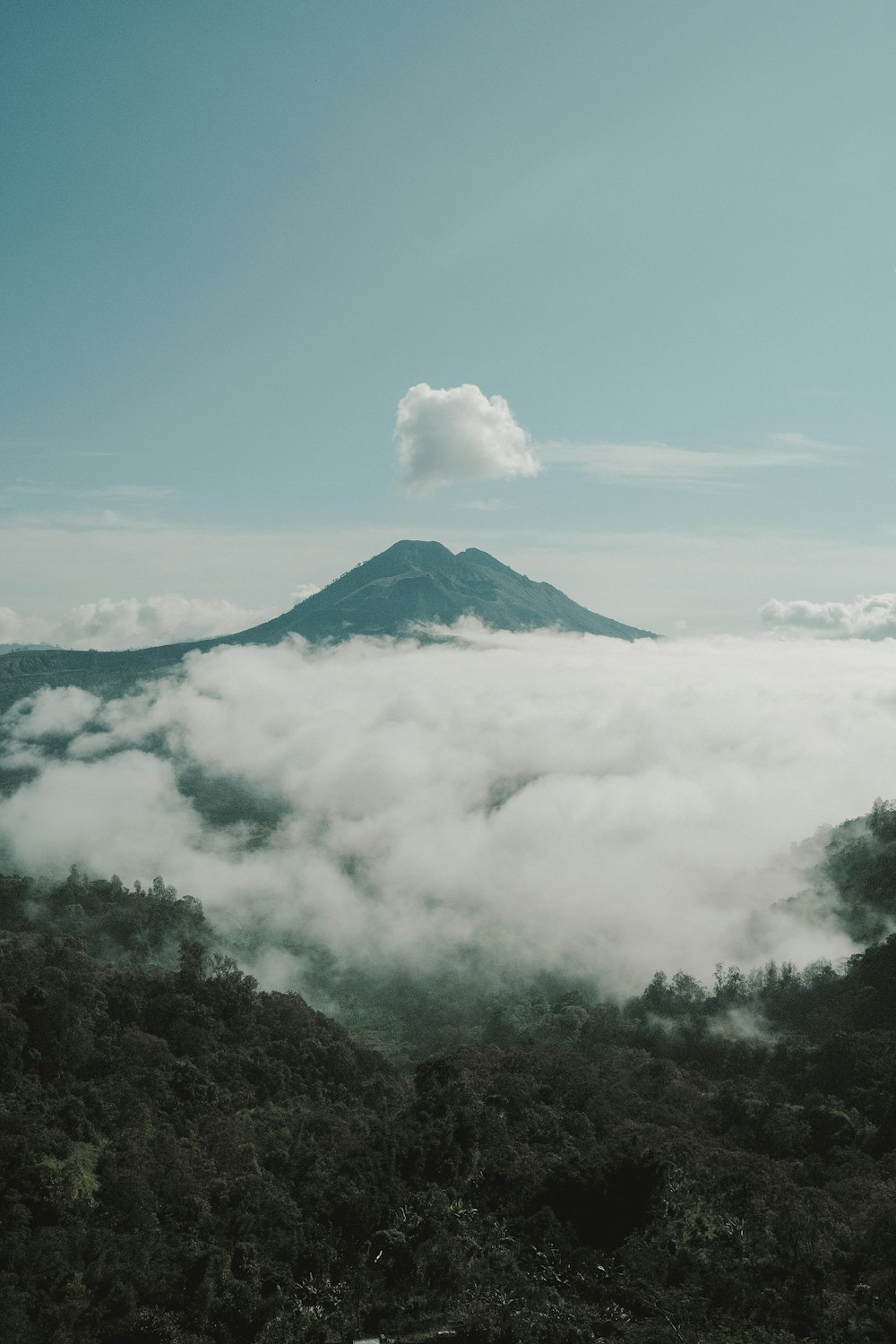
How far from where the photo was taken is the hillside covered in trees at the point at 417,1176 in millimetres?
24203

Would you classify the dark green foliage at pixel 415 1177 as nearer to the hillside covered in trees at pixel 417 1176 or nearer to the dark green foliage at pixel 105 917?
the hillside covered in trees at pixel 417 1176

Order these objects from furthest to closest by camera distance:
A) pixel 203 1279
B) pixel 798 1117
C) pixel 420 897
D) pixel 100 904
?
pixel 420 897 → pixel 100 904 → pixel 798 1117 → pixel 203 1279

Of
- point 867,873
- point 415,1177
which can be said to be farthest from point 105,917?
point 867,873

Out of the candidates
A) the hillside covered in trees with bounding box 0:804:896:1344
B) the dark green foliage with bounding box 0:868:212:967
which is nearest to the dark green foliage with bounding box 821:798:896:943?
the hillside covered in trees with bounding box 0:804:896:1344

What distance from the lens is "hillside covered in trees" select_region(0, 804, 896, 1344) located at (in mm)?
24203

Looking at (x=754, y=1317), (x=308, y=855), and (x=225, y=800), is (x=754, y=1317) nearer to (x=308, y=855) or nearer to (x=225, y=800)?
(x=308, y=855)

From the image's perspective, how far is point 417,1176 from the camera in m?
32.2

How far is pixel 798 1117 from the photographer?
40.5 metres

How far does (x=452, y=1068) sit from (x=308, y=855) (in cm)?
11534

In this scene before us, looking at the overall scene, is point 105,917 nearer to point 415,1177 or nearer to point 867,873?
point 415,1177

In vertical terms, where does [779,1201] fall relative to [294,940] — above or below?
above

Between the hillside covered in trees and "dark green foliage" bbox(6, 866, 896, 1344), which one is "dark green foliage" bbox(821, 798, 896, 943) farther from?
"dark green foliage" bbox(6, 866, 896, 1344)

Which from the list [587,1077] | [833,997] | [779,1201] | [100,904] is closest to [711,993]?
[833,997]

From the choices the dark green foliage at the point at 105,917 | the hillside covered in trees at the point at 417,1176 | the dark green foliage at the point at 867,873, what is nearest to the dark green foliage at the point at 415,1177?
the hillside covered in trees at the point at 417,1176
